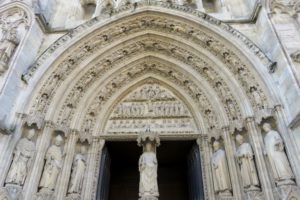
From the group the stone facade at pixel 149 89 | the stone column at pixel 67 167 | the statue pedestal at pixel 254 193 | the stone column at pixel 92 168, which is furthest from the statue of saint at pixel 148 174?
the statue pedestal at pixel 254 193

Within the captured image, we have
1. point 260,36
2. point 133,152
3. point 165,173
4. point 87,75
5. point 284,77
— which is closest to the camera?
point 284,77

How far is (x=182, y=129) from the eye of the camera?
6.29 m

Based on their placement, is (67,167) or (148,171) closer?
(148,171)

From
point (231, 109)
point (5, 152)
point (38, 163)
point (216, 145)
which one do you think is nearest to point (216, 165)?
point (216, 145)

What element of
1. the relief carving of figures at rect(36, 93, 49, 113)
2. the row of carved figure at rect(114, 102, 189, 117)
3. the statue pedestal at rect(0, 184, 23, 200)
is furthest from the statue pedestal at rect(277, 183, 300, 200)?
the relief carving of figures at rect(36, 93, 49, 113)

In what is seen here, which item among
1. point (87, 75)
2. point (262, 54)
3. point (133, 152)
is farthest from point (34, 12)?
point (262, 54)

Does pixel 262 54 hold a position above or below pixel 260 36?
below

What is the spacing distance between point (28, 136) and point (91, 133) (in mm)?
1404

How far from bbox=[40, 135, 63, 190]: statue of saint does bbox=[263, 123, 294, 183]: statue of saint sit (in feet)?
12.8

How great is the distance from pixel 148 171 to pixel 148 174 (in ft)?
0.21

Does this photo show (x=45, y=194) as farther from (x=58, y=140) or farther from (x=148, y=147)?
(x=148, y=147)

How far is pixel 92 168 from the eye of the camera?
18.4 feet

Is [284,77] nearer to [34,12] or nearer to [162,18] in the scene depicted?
[162,18]

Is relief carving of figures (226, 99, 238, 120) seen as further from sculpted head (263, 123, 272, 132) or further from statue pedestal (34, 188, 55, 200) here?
statue pedestal (34, 188, 55, 200)
